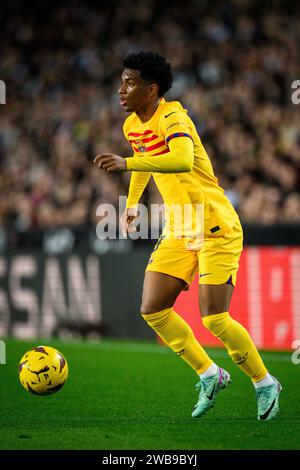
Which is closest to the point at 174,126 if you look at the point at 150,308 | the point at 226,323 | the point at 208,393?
the point at 150,308

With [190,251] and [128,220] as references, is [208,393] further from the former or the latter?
[128,220]

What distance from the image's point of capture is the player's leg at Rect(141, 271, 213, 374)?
6.32m

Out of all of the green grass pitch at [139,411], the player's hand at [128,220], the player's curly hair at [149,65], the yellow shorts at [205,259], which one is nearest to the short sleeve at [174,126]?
the player's curly hair at [149,65]

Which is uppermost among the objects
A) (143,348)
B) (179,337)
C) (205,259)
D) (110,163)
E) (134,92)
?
(134,92)

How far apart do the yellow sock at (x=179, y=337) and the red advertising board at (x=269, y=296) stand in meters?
4.92

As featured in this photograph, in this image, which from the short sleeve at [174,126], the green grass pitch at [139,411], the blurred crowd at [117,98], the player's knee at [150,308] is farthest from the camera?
the blurred crowd at [117,98]

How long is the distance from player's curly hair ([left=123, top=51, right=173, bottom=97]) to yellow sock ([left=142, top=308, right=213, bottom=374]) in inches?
60.5

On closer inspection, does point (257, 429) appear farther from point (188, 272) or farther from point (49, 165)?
point (49, 165)

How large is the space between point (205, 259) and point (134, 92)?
3.90 feet

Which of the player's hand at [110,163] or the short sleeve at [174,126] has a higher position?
the short sleeve at [174,126]

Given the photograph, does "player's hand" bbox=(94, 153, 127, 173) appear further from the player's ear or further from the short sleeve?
the player's ear

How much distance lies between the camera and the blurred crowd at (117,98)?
12773 millimetres

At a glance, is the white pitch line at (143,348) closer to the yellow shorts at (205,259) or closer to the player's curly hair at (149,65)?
the yellow shorts at (205,259)

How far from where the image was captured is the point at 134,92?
6.25 metres
